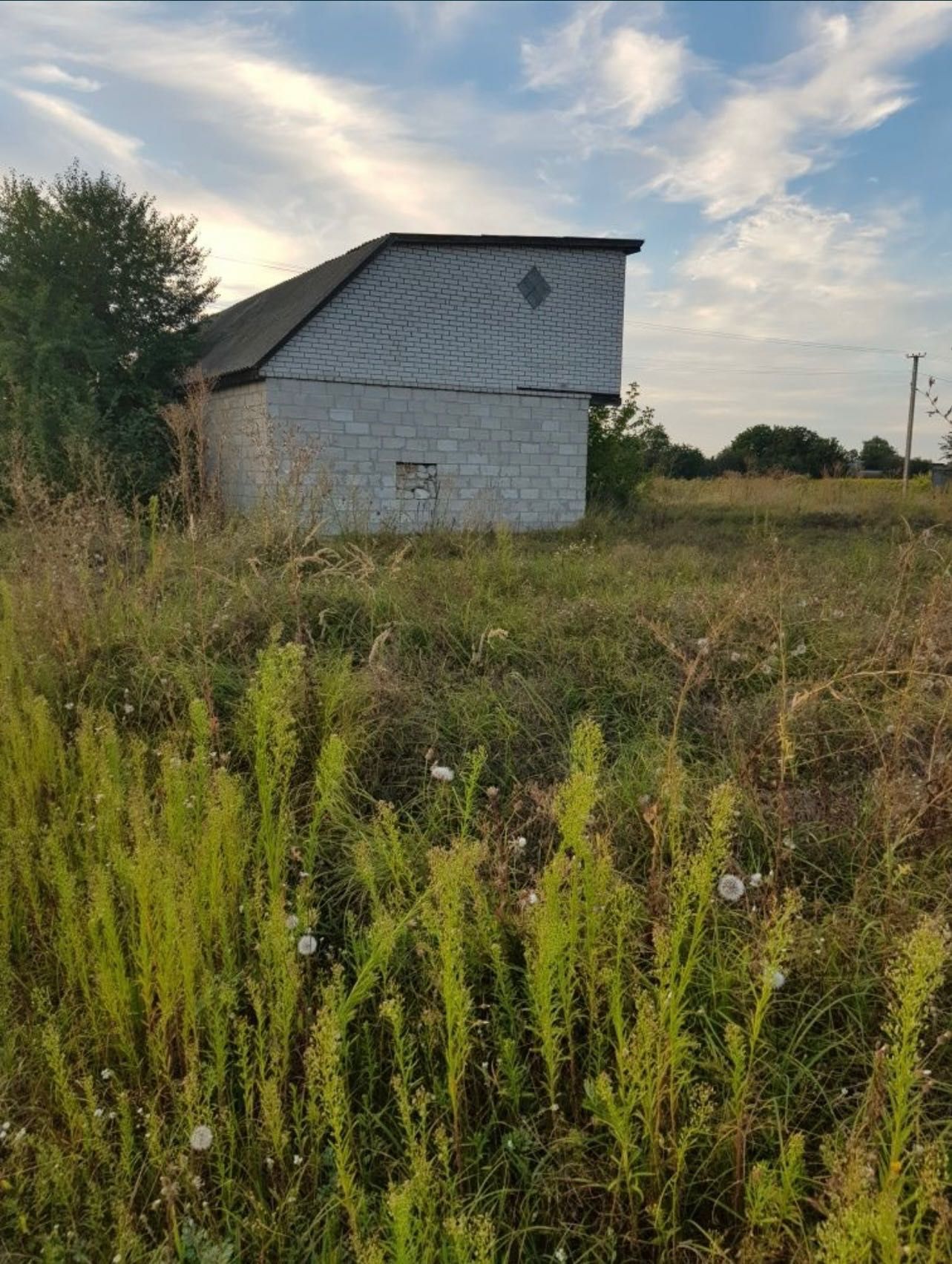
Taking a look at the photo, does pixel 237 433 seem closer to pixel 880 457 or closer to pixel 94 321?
pixel 94 321

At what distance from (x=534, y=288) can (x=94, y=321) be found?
7410mm

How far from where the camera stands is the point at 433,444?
42.5 feet

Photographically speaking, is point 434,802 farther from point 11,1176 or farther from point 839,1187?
point 839,1187

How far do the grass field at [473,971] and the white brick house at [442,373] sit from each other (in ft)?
28.9

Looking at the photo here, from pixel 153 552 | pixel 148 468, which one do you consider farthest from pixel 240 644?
pixel 148 468

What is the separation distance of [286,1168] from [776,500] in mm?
15978

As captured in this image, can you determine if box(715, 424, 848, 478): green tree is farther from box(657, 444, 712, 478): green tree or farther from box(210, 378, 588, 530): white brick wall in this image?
box(210, 378, 588, 530): white brick wall

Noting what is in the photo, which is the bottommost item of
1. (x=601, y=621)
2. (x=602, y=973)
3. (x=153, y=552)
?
(x=602, y=973)

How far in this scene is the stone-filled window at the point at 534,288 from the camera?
13.1 meters

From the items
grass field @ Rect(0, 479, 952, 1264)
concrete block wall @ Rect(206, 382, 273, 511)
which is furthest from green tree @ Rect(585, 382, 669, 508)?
grass field @ Rect(0, 479, 952, 1264)

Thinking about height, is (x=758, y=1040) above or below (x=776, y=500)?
below

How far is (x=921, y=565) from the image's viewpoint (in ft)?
23.4

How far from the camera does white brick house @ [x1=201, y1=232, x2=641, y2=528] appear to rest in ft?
39.7

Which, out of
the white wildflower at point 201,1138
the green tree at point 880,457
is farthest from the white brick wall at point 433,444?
the green tree at point 880,457
